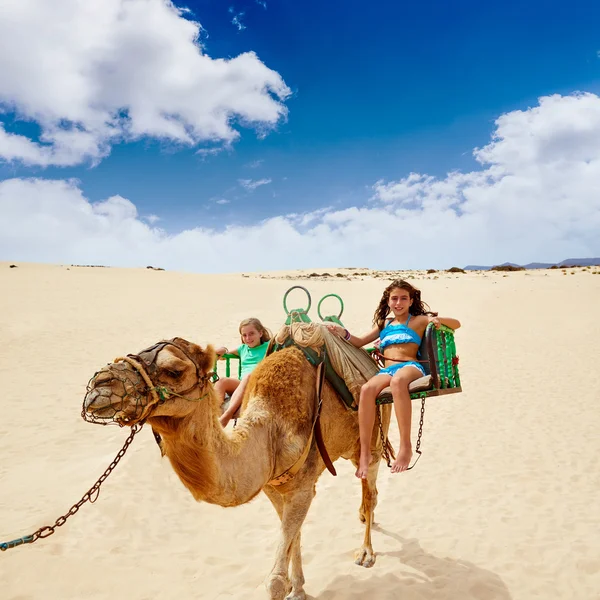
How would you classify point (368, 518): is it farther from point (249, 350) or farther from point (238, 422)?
point (238, 422)

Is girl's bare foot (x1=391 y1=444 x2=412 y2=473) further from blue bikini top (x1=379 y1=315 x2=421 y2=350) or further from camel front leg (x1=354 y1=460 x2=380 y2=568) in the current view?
camel front leg (x1=354 y1=460 x2=380 y2=568)

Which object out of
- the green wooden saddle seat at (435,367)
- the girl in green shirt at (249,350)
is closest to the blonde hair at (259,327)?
the girl in green shirt at (249,350)

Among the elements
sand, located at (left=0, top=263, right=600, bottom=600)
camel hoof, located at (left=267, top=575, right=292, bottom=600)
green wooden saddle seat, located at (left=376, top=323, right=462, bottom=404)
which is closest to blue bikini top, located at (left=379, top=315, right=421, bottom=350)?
green wooden saddle seat, located at (left=376, top=323, right=462, bottom=404)

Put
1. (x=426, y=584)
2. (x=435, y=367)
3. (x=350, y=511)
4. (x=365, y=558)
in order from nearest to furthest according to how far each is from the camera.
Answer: (x=435, y=367) → (x=426, y=584) → (x=365, y=558) → (x=350, y=511)

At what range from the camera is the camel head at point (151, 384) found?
80.4 inches

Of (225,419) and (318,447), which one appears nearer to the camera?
(318,447)

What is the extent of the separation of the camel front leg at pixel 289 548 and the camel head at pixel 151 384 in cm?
143

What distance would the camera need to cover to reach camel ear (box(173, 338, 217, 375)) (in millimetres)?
2479

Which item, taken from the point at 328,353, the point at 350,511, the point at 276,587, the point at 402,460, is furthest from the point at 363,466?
the point at 350,511

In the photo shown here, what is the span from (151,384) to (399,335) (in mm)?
2611

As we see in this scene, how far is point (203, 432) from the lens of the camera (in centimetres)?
254

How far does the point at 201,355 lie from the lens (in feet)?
8.20

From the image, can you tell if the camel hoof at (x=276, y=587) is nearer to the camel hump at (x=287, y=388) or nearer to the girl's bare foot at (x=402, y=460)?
the camel hump at (x=287, y=388)

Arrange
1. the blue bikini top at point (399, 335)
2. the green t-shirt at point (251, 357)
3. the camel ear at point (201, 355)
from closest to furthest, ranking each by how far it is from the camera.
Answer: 1. the camel ear at point (201, 355)
2. the blue bikini top at point (399, 335)
3. the green t-shirt at point (251, 357)
